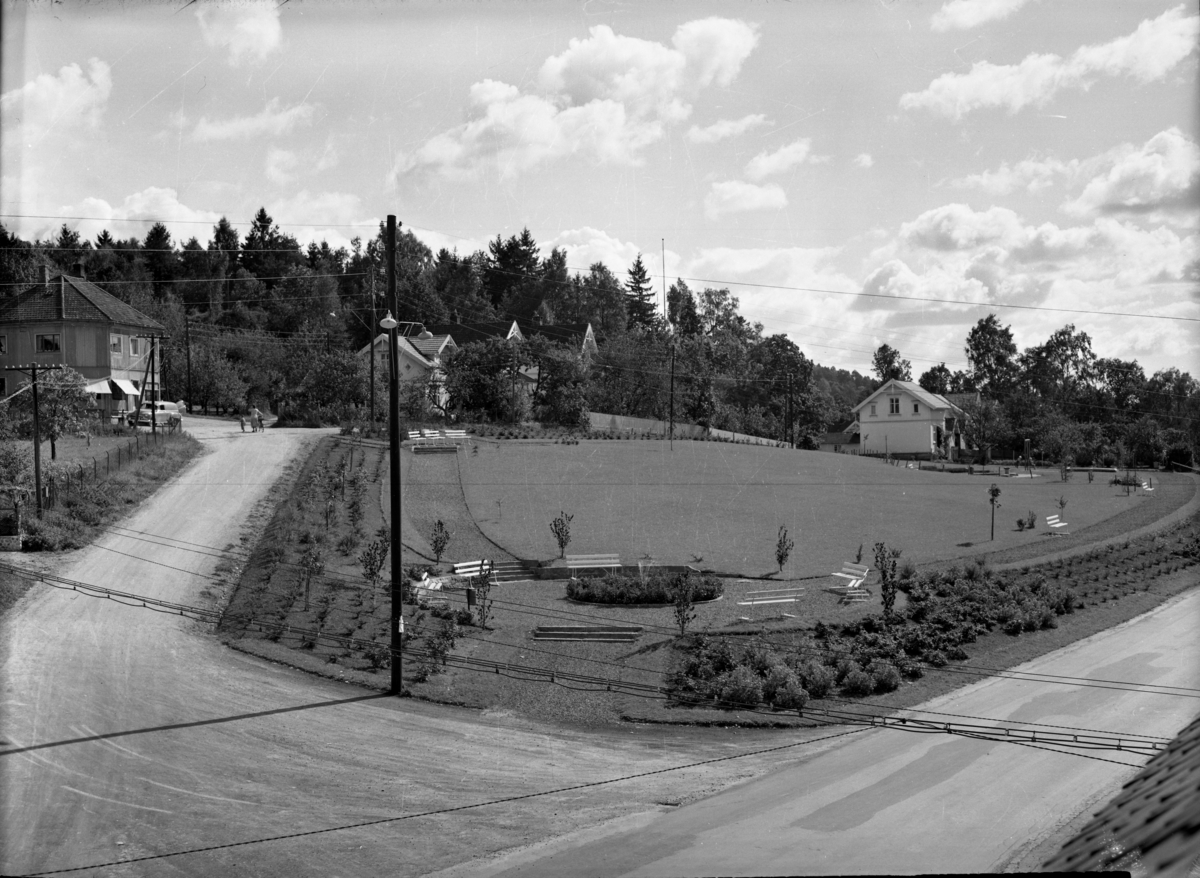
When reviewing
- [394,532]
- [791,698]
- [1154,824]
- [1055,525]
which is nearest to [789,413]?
[1055,525]

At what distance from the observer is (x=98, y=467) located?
36906 millimetres

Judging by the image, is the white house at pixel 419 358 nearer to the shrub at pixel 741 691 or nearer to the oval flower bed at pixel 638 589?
the oval flower bed at pixel 638 589

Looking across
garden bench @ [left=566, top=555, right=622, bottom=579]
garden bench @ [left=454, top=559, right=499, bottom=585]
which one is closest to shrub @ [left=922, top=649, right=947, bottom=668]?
garden bench @ [left=566, top=555, right=622, bottom=579]

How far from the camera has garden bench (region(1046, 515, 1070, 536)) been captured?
40.3 m

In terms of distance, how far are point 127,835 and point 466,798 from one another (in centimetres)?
462

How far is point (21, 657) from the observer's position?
20.1 m

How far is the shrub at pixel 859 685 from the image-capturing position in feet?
65.8

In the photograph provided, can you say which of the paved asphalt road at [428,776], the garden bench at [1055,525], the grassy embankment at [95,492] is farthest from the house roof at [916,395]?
the paved asphalt road at [428,776]

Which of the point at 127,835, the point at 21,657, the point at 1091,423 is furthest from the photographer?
the point at 1091,423

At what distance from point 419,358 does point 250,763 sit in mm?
60310

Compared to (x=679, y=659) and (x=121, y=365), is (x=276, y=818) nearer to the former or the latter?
(x=679, y=659)

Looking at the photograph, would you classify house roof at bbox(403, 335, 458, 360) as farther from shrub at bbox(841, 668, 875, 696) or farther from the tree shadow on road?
shrub at bbox(841, 668, 875, 696)

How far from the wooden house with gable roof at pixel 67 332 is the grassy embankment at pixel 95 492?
8.49 m

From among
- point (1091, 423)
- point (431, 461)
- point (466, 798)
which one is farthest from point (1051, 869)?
point (1091, 423)
